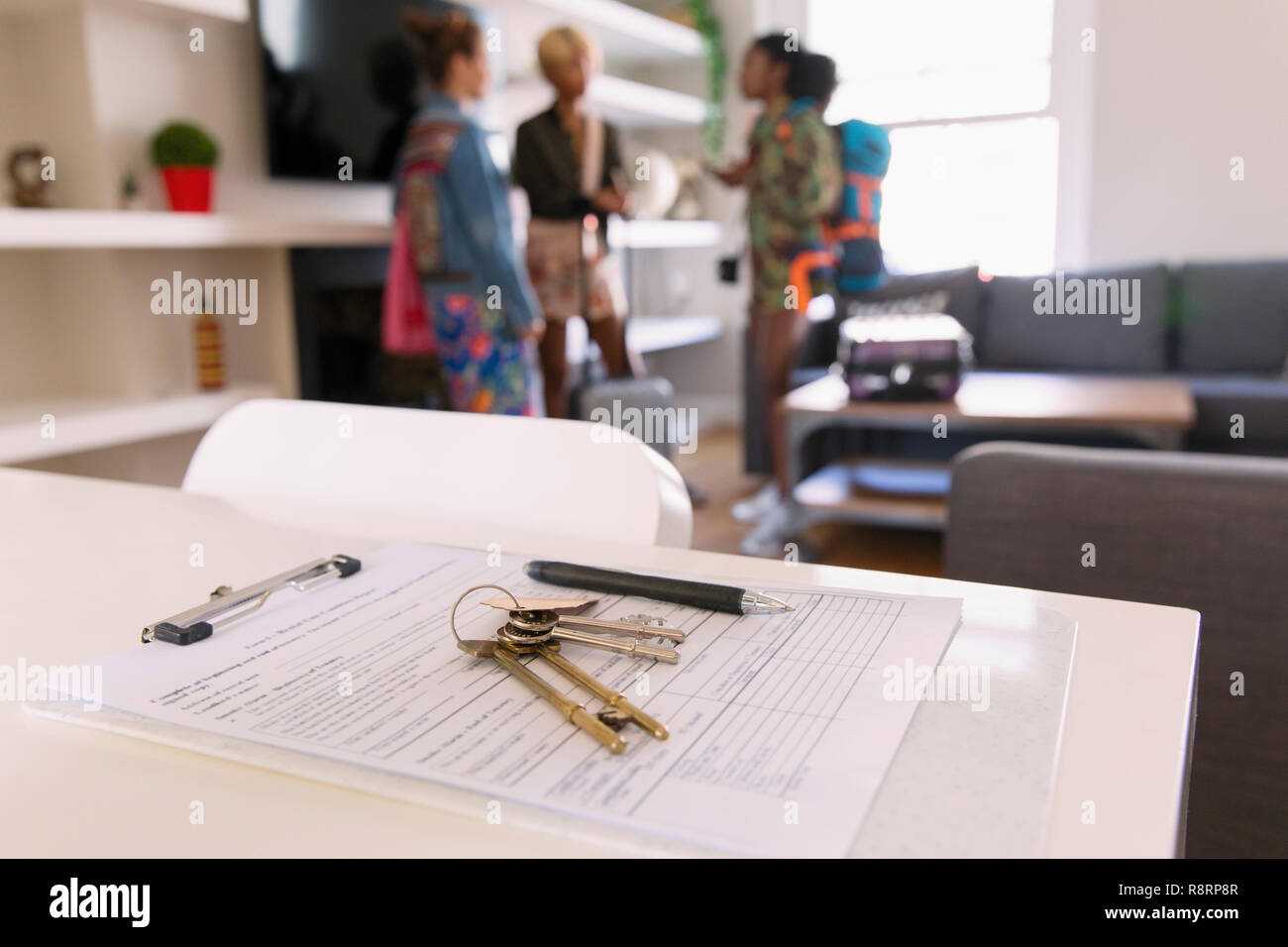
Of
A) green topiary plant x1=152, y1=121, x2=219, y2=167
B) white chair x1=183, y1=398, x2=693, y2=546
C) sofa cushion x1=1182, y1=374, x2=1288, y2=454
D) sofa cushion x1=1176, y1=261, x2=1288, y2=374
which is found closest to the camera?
white chair x1=183, y1=398, x2=693, y2=546

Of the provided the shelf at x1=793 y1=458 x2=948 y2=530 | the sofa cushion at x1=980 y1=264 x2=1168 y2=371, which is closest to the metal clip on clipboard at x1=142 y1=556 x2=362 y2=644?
the shelf at x1=793 y1=458 x2=948 y2=530

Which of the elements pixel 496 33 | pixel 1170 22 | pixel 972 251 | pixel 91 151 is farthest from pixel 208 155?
pixel 1170 22

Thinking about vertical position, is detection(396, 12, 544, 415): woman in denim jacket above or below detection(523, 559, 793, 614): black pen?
above

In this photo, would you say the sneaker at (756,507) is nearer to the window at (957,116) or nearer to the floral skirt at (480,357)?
the floral skirt at (480,357)

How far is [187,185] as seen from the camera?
2.58 meters

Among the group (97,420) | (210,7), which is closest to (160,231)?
(97,420)

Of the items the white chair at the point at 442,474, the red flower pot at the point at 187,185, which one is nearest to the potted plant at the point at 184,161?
the red flower pot at the point at 187,185

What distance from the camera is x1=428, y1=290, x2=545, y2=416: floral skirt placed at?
2.78 metres

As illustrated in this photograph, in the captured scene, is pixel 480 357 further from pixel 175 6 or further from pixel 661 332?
pixel 661 332

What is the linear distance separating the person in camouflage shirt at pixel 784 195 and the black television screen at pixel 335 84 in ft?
3.50

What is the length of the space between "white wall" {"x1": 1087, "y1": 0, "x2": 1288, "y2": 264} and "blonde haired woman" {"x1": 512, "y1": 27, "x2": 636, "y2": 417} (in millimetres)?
2127

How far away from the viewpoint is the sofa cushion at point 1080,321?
147 inches

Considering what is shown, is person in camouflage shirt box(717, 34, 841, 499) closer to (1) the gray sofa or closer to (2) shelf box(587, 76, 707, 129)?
(1) the gray sofa
